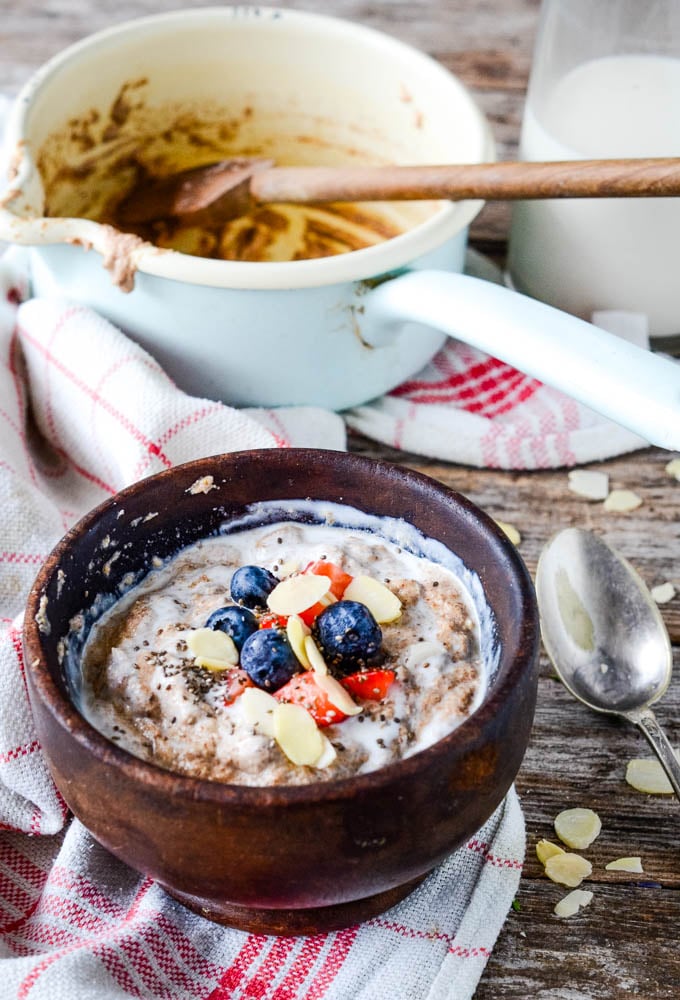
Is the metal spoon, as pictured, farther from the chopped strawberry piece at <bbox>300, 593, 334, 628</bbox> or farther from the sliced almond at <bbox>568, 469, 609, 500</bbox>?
the chopped strawberry piece at <bbox>300, 593, 334, 628</bbox>

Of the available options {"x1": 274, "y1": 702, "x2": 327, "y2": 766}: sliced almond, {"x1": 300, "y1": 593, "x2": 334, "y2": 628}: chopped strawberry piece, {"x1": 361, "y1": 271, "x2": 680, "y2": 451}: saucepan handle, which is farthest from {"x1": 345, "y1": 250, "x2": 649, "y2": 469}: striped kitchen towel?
{"x1": 274, "y1": 702, "x2": 327, "y2": 766}: sliced almond

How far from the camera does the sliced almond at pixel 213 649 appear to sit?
0.93 metres

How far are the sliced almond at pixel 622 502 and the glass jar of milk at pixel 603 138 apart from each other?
29 cm

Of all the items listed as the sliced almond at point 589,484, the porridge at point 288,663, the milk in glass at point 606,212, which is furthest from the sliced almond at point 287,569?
the milk in glass at point 606,212

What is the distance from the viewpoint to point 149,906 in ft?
3.23

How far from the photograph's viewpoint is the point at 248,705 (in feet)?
2.90

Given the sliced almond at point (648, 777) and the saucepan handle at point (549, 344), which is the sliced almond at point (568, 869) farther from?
the saucepan handle at point (549, 344)

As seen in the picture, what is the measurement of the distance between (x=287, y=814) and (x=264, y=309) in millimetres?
685

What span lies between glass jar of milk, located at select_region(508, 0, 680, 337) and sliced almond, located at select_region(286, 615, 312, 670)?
2.62 feet

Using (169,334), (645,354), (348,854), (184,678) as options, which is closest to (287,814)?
(348,854)

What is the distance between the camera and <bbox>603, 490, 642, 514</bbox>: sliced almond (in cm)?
Answer: 137

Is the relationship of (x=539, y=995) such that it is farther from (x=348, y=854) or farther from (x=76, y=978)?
(x=76, y=978)

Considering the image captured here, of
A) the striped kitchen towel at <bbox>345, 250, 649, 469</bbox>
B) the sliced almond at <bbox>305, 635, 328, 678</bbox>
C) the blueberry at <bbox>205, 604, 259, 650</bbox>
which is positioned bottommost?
the striped kitchen towel at <bbox>345, 250, 649, 469</bbox>

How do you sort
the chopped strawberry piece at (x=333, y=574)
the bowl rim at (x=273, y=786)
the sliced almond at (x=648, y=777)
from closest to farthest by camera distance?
the bowl rim at (x=273, y=786)
the chopped strawberry piece at (x=333, y=574)
the sliced almond at (x=648, y=777)
